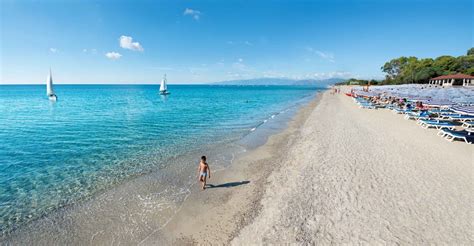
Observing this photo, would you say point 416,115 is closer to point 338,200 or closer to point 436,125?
point 436,125

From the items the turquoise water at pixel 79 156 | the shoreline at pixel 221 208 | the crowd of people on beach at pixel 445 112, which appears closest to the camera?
the shoreline at pixel 221 208

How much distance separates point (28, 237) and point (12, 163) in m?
7.83

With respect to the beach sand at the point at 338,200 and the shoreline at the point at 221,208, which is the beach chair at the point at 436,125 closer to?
the beach sand at the point at 338,200

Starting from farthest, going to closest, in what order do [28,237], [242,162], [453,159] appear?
1. [242,162]
2. [453,159]
3. [28,237]

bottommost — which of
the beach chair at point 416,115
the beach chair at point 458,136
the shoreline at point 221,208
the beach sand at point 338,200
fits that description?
the shoreline at point 221,208

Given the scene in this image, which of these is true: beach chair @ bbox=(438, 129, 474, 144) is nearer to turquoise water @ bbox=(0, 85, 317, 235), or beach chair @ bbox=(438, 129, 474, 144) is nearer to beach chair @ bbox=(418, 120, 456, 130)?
beach chair @ bbox=(418, 120, 456, 130)

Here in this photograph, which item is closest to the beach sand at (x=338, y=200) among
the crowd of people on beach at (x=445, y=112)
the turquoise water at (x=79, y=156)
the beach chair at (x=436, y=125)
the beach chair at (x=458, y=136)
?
the beach chair at (x=458, y=136)

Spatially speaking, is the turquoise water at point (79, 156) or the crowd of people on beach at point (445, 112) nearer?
the turquoise water at point (79, 156)

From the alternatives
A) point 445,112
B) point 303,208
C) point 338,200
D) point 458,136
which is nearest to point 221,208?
point 303,208

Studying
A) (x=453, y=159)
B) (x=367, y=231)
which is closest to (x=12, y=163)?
(x=367, y=231)

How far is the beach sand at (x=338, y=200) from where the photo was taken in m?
5.39

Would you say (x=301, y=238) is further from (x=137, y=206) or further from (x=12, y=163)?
(x=12, y=163)

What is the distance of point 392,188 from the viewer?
7309 millimetres

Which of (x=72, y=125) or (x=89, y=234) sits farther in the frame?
(x=72, y=125)
